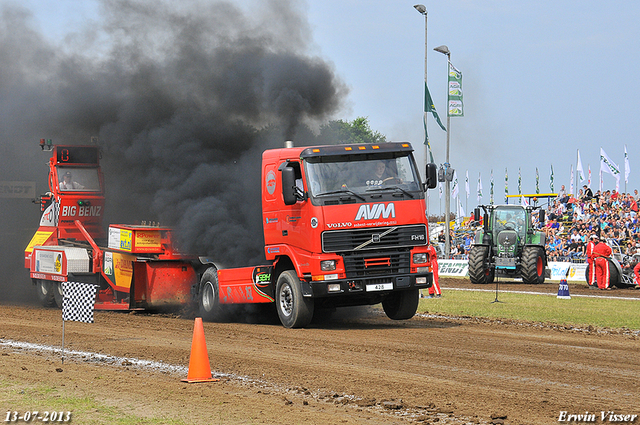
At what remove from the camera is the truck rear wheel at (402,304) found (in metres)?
14.5

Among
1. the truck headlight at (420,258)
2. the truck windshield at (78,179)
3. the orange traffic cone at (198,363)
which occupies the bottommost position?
the orange traffic cone at (198,363)

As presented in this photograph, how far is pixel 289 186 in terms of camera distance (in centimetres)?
1280

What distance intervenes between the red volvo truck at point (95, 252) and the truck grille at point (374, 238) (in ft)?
13.6

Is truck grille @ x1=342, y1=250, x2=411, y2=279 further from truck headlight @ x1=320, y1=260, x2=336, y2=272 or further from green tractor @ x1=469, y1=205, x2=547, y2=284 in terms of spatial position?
green tractor @ x1=469, y1=205, x2=547, y2=284

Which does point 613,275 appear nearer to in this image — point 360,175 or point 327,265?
point 360,175

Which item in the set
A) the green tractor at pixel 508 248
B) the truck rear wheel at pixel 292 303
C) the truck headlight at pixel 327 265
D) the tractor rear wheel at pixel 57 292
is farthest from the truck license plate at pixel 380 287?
the green tractor at pixel 508 248

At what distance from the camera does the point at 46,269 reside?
741 inches

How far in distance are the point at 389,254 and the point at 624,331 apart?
493 cm

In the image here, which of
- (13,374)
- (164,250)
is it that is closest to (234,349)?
(13,374)

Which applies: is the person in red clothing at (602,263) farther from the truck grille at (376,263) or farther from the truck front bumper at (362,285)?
the truck grille at (376,263)

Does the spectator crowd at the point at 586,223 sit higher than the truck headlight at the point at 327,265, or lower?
higher

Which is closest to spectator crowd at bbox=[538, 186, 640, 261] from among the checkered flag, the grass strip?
the grass strip

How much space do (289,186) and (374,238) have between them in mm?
1735

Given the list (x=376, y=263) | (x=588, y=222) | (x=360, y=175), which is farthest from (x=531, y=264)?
(x=360, y=175)
